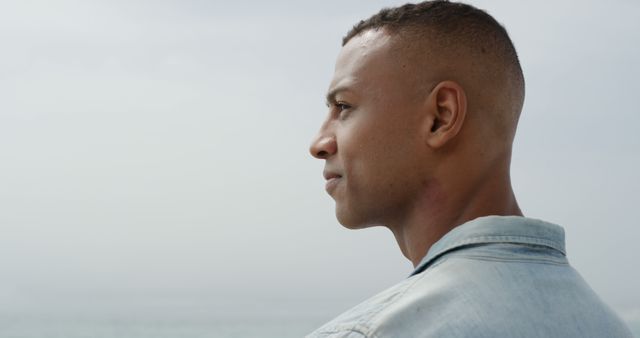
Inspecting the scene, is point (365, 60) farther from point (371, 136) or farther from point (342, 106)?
point (371, 136)

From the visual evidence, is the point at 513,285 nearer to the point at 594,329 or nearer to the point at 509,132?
the point at 594,329

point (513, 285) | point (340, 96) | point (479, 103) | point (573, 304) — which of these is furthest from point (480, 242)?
point (340, 96)

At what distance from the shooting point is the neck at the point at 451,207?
3.53m

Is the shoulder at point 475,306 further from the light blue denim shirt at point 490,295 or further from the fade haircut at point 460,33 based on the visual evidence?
the fade haircut at point 460,33

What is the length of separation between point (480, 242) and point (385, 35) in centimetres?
104

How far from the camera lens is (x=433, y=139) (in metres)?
3.54

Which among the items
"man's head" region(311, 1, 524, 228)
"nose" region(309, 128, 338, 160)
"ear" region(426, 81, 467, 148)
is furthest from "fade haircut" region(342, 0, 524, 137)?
"nose" region(309, 128, 338, 160)

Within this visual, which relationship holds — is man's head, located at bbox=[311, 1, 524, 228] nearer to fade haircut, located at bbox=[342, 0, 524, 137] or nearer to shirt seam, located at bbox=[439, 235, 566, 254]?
fade haircut, located at bbox=[342, 0, 524, 137]

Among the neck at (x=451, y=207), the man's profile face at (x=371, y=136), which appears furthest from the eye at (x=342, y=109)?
the neck at (x=451, y=207)

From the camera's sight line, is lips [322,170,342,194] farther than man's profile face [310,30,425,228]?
Yes

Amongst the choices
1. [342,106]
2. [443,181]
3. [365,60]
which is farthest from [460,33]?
[443,181]

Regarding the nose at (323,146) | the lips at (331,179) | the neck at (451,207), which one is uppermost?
the nose at (323,146)

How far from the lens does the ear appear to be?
139 inches

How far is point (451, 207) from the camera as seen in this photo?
139 inches
